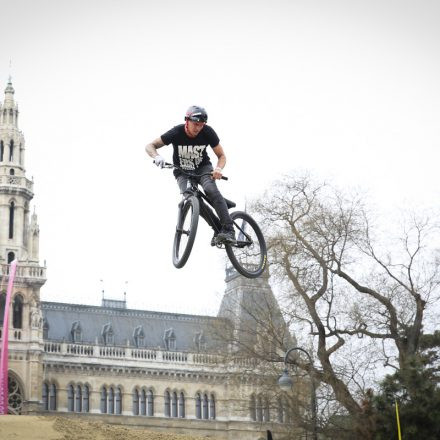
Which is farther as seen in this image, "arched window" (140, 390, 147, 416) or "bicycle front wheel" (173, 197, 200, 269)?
"arched window" (140, 390, 147, 416)

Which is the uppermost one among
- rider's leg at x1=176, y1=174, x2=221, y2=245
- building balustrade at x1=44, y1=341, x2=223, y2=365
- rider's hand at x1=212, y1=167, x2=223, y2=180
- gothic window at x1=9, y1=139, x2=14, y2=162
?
gothic window at x1=9, y1=139, x2=14, y2=162

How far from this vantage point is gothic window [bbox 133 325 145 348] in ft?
369

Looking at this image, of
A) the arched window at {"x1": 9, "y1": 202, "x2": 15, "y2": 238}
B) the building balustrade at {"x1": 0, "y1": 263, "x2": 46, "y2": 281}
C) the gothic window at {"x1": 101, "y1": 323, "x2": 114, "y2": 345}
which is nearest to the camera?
the building balustrade at {"x1": 0, "y1": 263, "x2": 46, "y2": 281}

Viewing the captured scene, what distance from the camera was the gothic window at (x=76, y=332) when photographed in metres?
109

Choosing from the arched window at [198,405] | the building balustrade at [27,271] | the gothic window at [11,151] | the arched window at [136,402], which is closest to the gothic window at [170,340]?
the arched window at [198,405]

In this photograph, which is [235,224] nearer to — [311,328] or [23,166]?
[311,328]

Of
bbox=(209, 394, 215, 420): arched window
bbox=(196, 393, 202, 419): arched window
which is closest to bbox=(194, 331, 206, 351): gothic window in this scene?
bbox=(196, 393, 202, 419): arched window

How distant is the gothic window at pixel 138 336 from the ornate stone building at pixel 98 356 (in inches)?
3.6

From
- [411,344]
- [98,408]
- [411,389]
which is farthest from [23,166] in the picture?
[411,389]

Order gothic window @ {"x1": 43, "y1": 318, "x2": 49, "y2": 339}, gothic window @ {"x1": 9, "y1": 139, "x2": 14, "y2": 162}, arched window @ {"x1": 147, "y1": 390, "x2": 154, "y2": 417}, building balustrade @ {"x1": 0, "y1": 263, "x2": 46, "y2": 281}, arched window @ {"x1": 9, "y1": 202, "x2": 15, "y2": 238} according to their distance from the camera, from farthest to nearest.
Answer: arched window @ {"x1": 147, "y1": 390, "x2": 154, "y2": 417}
gothic window @ {"x1": 43, "y1": 318, "x2": 49, "y2": 339}
gothic window @ {"x1": 9, "y1": 139, "x2": 14, "y2": 162}
arched window @ {"x1": 9, "y1": 202, "x2": 15, "y2": 238}
building balustrade @ {"x1": 0, "y1": 263, "x2": 46, "y2": 281}

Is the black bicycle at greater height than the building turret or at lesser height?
lesser

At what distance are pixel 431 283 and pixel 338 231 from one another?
15.8ft

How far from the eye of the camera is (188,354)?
11300 cm

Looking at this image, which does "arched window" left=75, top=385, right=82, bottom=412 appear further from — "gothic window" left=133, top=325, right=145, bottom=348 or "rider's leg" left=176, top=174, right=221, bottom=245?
"rider's leg" left=176, top=174, right=221, bottom=245
